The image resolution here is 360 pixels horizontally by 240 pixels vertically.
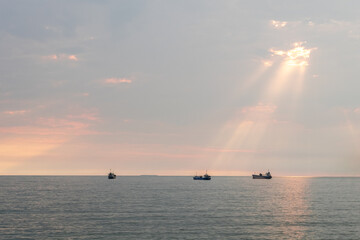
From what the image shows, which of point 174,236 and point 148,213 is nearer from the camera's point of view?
point 174,236

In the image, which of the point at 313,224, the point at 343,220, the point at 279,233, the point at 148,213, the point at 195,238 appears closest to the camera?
the point at 195,238

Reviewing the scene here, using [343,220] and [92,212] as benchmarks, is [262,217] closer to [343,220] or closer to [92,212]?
[343,220]

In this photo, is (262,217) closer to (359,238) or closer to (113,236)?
(359,238)

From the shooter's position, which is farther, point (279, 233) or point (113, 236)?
point (279, 233)

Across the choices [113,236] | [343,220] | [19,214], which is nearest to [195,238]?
[113,236]

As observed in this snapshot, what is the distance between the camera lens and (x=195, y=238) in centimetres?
6091

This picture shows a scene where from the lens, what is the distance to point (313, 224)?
253 ft

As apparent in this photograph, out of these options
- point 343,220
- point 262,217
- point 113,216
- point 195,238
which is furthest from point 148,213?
point 343,220

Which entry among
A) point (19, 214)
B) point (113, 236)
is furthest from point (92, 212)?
point (113, 236)

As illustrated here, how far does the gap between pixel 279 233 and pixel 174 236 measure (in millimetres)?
18371

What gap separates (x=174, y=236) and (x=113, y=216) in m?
27.6

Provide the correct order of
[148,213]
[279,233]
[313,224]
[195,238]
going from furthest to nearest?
[148,213] → [313,224] → [279,233] → [195,238]

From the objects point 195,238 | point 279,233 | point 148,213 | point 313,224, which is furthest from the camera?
point 148,213

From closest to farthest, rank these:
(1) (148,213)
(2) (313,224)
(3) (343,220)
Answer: (2) (313,224) → (3) (343,220) → (1) (148,213)
